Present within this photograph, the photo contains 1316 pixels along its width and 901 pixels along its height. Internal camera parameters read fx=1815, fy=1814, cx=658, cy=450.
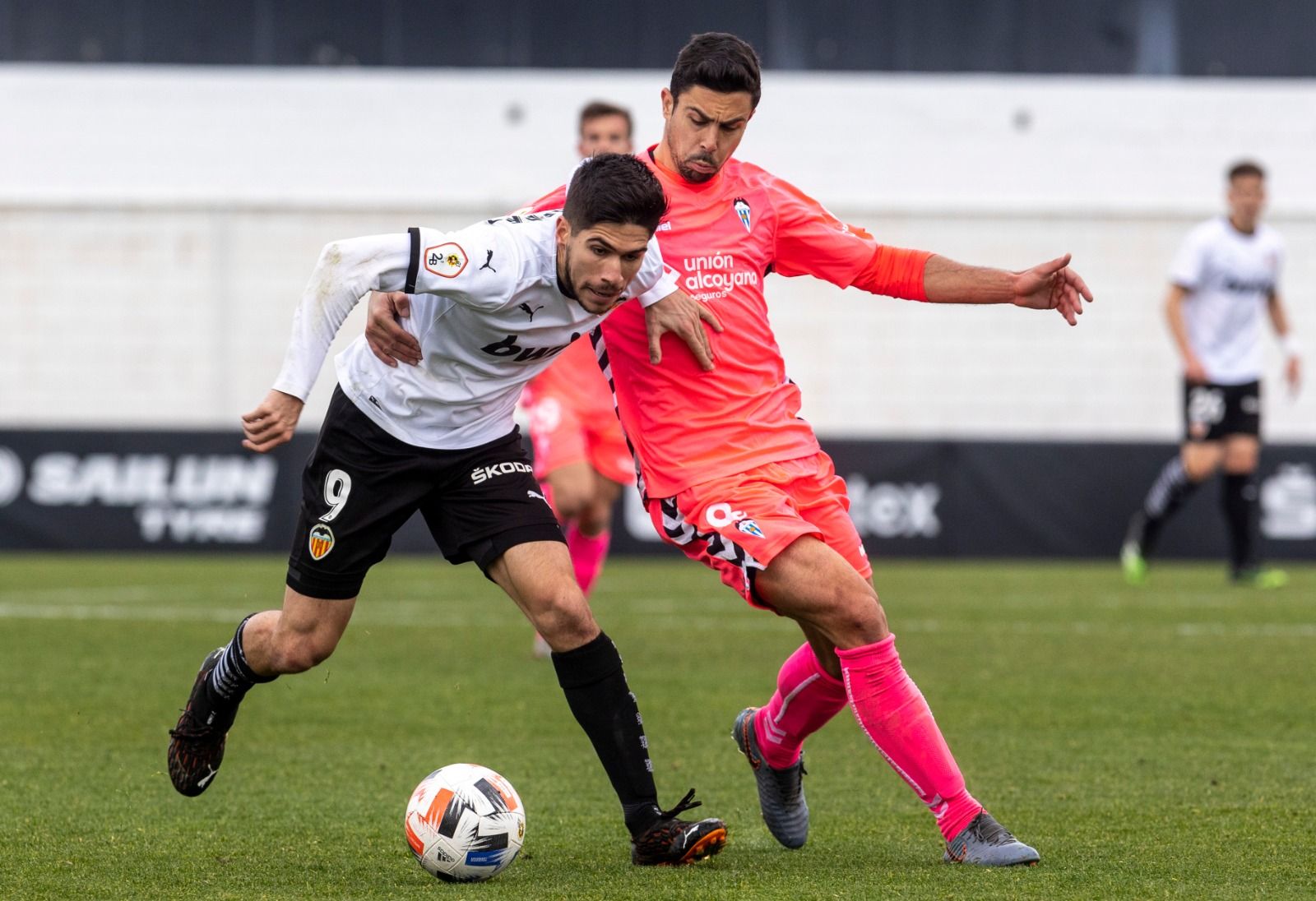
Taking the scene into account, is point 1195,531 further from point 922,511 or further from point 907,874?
point 907,874

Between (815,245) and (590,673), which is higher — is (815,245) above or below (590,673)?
above

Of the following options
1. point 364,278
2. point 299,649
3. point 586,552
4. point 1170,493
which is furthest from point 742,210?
point 1170,493

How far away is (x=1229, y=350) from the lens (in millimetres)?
12555

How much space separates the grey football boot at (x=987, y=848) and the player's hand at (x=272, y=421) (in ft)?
6.20

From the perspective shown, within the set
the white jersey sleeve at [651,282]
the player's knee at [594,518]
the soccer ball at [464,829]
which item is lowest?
the player's knee at [594,518]

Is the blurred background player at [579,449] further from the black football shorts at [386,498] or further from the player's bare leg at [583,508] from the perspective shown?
the black football shorts at [386,498]

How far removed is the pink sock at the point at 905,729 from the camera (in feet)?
14.7

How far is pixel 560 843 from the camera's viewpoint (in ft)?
15.7

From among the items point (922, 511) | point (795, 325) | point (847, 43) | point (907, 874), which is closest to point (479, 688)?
point (907, 874)

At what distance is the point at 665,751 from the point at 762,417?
1793 millimetres

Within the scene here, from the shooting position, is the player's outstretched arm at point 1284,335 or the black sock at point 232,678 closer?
the black sock at point 232,678

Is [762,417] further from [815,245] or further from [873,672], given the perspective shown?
[873,672]

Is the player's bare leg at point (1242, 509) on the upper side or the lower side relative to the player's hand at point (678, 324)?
lower

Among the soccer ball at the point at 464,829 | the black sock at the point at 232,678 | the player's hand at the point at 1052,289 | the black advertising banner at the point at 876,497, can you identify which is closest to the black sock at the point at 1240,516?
the black advertising banner at the point at 876,497
